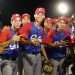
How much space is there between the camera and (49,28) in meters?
6.77

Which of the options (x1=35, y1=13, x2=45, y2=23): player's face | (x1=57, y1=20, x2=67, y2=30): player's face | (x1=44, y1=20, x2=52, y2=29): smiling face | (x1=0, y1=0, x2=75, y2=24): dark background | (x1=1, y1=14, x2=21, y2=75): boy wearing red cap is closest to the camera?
(x1=1, y1=14, x2=21, y2=75): boy wearing red cap

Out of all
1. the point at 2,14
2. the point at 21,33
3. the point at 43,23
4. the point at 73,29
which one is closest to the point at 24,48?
the point at 21,33

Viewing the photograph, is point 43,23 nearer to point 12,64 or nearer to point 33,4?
point 12,64

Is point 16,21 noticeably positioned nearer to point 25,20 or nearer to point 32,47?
point 25,20

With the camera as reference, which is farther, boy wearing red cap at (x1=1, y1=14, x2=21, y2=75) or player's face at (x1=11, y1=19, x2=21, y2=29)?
player's face at (x1=11, y1=19, x2=21, y2=29)

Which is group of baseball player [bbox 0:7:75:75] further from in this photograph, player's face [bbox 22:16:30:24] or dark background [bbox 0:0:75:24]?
dark background [bbox 0:0:75:24]

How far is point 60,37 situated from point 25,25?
83cm

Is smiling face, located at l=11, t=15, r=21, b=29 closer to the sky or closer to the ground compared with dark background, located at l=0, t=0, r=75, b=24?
closer to the ground

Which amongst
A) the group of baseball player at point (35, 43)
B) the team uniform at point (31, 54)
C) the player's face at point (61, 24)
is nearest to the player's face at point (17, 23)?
the group of baseball player at point (35, 43)

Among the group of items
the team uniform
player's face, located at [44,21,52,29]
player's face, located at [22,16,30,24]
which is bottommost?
the team uniform

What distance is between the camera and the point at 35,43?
603 centimetres

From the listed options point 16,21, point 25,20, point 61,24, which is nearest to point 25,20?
point 25,20

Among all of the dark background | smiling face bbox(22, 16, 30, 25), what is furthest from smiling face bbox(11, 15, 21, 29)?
the dark background

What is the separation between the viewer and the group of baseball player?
237 inches
